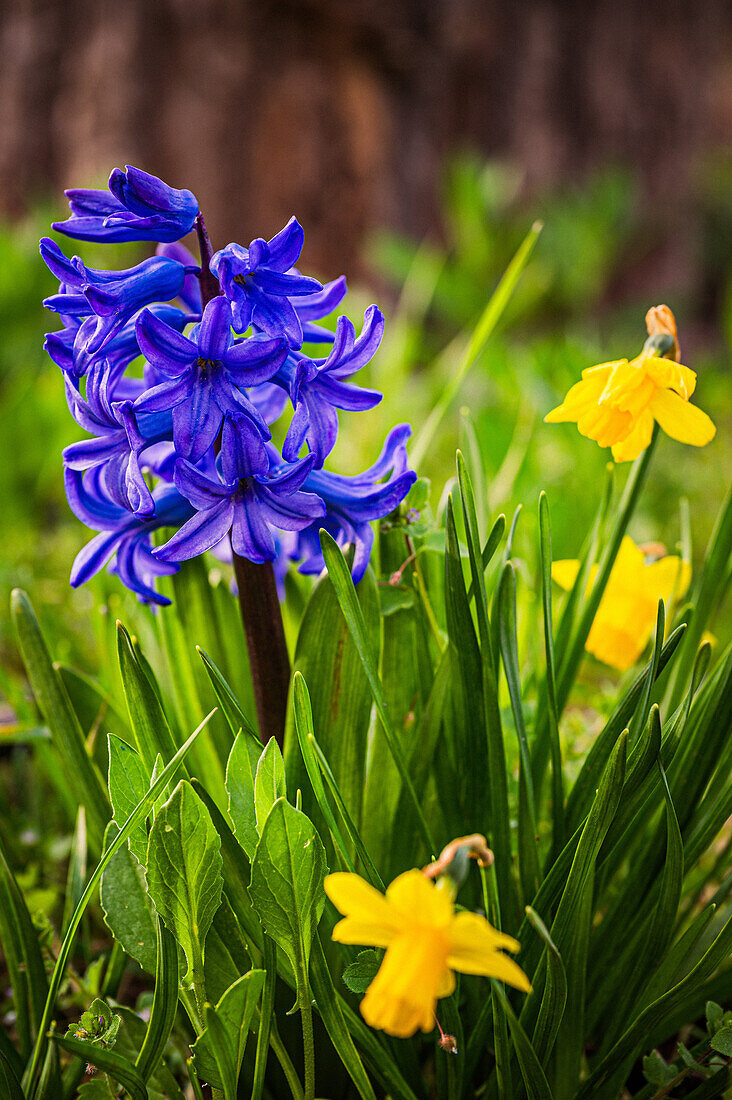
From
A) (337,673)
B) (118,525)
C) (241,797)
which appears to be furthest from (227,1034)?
(118,525)

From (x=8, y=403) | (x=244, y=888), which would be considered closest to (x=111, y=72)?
(x=8, y=403)

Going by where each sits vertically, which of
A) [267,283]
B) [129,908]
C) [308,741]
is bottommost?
[129,908]

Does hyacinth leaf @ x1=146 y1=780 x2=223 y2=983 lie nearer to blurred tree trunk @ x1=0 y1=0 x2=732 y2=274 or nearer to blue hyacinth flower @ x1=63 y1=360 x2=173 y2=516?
blue hyacinth flower @ x1=63 y1=360 x2=173 y2=516

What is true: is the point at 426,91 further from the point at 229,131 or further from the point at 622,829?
the point at 622,829

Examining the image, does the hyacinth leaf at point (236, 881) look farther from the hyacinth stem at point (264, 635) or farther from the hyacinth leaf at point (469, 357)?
the hyacinth leaf at point (469, 357)

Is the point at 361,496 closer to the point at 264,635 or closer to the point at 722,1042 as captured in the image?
the point at 264,635

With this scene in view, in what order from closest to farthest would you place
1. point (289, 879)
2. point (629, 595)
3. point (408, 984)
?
1. point (408, 984)
2. point (289, 879)
3. point (629, 595)

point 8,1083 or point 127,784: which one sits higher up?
point 127,784
